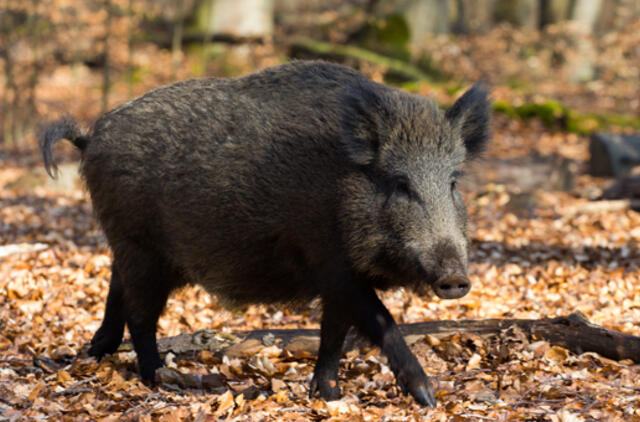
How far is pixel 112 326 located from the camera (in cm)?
518

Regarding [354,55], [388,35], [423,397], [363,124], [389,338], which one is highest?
[363,124]

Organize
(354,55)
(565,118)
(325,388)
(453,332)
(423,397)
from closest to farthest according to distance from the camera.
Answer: (423,397), (325,388), (453,332), (565,118), (354,55)

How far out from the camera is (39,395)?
4.18 metres

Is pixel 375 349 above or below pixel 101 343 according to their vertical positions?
above

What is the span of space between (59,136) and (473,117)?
2.95 meters

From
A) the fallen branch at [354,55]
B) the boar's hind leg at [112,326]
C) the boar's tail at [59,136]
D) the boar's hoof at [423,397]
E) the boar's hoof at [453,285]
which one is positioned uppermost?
the boar's hoof at [453,285]

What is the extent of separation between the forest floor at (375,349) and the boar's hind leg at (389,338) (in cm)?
11

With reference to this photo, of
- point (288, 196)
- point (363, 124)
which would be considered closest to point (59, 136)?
point (288, 196)

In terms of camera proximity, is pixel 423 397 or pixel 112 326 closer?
pixel 423 397

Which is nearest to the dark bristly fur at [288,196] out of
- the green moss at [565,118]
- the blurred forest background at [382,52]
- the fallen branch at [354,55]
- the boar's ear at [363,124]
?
the boar's ear at [363,124]

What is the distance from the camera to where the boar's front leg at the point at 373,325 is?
3.82m

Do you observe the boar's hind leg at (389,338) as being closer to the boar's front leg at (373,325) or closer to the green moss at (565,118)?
the boar's front leg at (373,325)

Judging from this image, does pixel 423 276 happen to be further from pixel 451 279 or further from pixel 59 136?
pixel 59 136

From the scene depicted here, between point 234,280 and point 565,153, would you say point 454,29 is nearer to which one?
point 565,153
